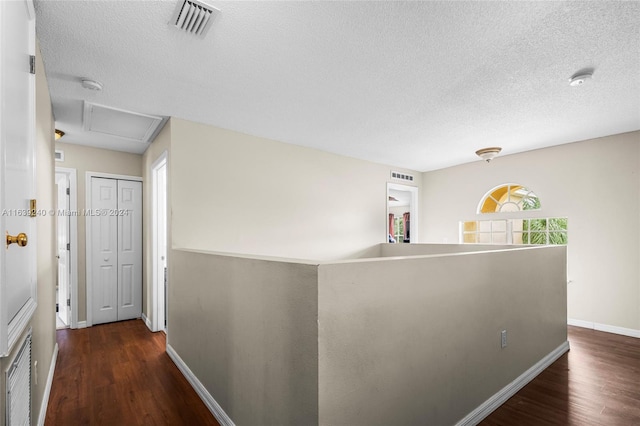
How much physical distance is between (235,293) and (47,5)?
1.84 metres

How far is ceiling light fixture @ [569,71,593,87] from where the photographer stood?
2370 mm

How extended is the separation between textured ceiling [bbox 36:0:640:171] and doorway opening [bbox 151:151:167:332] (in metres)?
0.98

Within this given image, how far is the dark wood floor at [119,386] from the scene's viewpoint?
2.14m

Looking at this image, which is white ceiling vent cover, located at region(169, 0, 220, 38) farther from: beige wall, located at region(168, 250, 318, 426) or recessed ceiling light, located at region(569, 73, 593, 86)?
recessed ceiling light, located at region(569, 73, 593, 86)

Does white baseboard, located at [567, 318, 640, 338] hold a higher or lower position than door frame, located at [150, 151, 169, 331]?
lower

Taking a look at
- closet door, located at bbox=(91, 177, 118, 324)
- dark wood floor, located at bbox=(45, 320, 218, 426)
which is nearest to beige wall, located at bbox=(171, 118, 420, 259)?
dark wood floor, located at bbox=(45, 320, 218, 426)

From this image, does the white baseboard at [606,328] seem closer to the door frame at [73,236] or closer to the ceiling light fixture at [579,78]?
the ceiling light fixture at [579,78]

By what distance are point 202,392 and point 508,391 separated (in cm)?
232

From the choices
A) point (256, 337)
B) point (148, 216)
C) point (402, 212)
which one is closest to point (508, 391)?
point (256, 337)

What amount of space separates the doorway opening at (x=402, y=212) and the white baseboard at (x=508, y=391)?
114 inches

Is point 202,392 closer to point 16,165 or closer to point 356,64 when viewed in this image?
point 16,165

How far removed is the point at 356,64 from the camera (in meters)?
2.25

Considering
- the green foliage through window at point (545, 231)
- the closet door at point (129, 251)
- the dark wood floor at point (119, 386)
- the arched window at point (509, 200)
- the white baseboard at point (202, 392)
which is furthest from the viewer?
the arched window at point (509, 200)

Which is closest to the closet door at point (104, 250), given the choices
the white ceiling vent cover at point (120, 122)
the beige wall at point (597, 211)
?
the white ceiling vent cover at point (120, 122)
